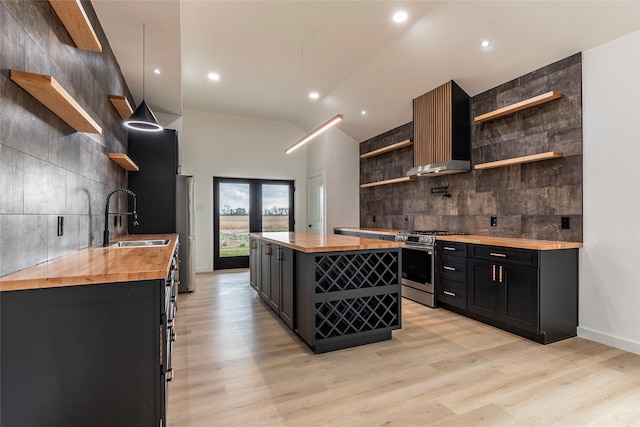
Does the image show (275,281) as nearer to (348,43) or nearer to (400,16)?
(348,43)

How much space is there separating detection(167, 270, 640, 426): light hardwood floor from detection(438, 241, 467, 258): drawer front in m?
0.83

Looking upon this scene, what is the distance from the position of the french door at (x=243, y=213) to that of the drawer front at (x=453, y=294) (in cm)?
419

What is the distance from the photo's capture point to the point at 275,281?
3.66 meters

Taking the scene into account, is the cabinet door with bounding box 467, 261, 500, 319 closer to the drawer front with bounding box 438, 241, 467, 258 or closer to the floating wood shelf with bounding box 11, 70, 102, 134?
the drawer front with bounding box 438, 241, 467, 258

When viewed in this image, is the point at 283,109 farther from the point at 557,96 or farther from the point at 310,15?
the point at 557,96

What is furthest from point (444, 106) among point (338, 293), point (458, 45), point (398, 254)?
point (338, 293)

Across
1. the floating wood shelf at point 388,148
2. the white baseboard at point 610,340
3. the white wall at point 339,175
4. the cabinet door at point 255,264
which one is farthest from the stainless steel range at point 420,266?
the white wall at point 339,175

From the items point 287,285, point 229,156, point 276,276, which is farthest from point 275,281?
point 229,156

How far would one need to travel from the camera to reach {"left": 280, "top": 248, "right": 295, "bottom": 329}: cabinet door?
3124 mm

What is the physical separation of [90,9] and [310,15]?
1966 millimetres

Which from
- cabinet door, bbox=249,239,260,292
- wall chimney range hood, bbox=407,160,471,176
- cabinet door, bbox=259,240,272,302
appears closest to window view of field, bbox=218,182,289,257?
cabinet door, bbox=249,239,260,292

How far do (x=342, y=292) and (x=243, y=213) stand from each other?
15.4 feet

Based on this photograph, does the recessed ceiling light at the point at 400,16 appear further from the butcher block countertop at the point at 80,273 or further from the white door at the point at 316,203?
the white door at the point at 316,203

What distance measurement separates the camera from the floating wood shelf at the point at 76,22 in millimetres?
1786
